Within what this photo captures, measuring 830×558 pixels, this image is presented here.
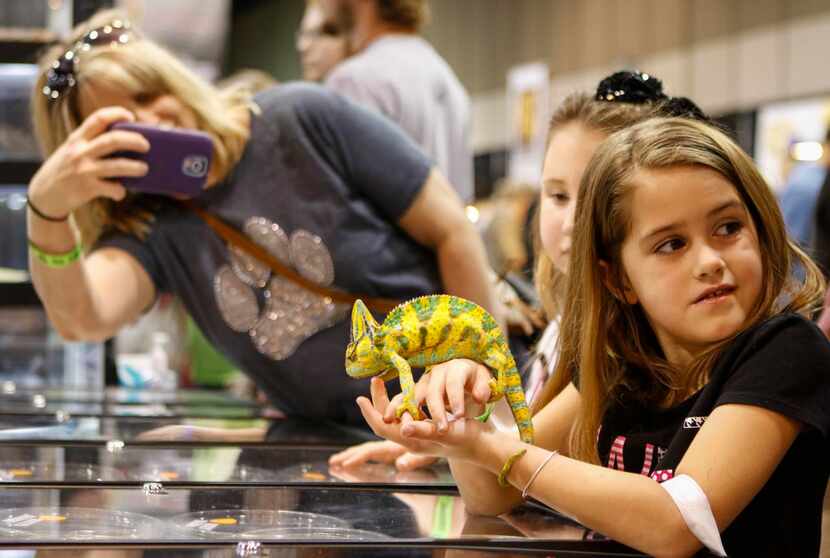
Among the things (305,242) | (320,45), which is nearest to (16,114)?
(320,45)

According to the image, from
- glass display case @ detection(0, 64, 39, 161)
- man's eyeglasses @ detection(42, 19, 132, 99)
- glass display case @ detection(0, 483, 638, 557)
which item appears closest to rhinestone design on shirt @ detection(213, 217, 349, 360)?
man's eyeglasses @ detection(42, 19, 132, 99)

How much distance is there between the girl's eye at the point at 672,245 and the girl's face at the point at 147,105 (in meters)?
1.21

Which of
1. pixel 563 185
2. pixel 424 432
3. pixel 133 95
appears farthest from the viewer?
pixel 133 95

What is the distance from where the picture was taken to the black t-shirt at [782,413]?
1118 mm

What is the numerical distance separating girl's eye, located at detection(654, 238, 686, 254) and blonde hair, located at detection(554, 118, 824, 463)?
0.21 feet

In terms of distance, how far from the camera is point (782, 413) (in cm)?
110

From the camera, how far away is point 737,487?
1.09m

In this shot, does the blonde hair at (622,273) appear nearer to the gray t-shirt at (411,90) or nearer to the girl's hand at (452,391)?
the girl's hand at (452,391)

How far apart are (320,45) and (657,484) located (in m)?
2.46

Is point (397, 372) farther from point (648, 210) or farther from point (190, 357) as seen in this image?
point (190, 357)

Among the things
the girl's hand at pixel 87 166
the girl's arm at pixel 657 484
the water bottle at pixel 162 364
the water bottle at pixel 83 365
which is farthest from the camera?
the water bottle at pixel 162 364

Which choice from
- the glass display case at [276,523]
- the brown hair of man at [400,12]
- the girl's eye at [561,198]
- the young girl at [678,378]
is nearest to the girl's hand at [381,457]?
the glass display case at [276,523]

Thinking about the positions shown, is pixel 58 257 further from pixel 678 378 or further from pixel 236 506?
pixel 678 378

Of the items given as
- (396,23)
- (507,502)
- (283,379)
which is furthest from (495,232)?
(507,502)
